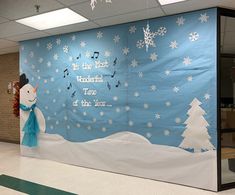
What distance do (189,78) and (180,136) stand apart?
35.2 inches

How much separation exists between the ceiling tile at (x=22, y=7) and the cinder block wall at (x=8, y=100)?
134 inches

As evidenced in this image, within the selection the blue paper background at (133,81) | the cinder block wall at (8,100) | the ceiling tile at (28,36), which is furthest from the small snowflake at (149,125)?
the cinder block wall at (8,100)

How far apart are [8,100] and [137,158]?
4.84 meters

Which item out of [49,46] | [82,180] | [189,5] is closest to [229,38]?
[189,5]

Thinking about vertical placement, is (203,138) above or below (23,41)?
below

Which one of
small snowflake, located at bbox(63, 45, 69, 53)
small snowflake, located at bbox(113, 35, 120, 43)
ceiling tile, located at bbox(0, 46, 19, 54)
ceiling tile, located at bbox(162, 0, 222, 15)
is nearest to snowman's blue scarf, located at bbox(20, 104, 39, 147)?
small snowflake, located at bbox(63, 45, 69, 53)

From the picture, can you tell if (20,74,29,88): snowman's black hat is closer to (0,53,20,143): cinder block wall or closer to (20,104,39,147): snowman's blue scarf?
(20,104,39,147): snowman's blue scarf

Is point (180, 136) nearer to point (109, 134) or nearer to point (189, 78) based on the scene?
point (189, 78)

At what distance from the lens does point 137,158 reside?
4047mm

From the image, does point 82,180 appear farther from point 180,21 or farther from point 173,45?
point 180,21

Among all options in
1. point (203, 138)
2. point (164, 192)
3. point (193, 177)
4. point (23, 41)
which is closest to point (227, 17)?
point (203, 138)

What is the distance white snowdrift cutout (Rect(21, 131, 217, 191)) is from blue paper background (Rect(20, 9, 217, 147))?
0.14 metres

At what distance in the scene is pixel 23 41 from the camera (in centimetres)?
546

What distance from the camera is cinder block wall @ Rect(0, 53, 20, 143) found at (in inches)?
274
